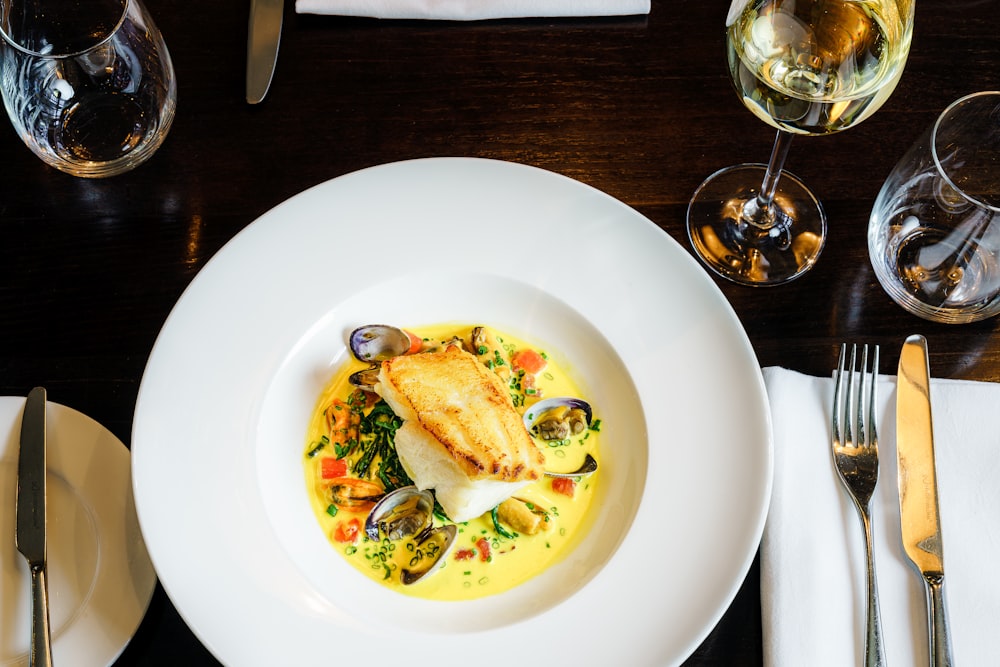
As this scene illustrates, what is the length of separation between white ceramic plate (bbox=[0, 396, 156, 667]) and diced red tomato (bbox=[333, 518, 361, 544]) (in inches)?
13.9

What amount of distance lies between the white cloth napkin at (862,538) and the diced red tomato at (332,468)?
0.87 m

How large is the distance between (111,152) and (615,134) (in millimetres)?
1241

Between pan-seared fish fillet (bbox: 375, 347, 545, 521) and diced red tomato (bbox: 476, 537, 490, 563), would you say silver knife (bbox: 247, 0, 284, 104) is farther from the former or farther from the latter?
diced red tomato (bbox: 476, 537, 490, 563)

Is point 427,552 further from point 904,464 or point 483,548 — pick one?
point 904,464

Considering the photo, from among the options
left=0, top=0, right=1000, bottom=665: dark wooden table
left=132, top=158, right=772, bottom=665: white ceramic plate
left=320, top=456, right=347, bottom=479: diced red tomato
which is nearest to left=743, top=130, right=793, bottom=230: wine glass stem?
left=0, top=0, right=1000, bottom=665: dark wooden table

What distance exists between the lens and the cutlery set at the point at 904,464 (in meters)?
1.70

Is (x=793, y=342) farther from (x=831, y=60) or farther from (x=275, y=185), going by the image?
(x=275, y=185)

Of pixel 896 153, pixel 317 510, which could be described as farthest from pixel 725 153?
pixel 317 510

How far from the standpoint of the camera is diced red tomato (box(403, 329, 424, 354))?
2.02 m

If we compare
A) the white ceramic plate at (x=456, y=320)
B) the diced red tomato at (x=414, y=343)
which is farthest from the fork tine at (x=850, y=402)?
the diced red tomato at (x=414, y=343)

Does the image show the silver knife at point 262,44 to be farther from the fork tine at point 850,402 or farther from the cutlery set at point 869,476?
the fork tine at point 850,402

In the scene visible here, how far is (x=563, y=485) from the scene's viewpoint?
1903 mm

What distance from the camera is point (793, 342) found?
2.08 m

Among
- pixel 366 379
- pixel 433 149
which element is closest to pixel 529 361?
pixel 366 379
